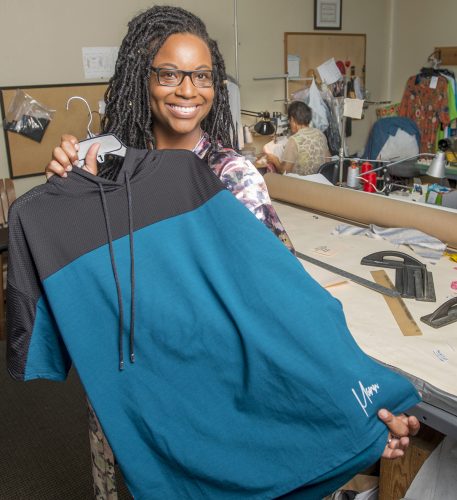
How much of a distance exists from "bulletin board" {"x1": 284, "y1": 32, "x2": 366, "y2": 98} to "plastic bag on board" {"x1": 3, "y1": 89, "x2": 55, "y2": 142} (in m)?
2.15

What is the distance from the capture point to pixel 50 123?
359cm

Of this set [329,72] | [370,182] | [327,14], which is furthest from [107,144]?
[327,14]

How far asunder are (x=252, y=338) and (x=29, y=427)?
5.92 ft

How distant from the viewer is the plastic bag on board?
3.43m

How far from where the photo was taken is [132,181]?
1035 mm

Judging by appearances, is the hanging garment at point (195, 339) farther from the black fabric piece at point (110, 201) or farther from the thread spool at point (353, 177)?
the thread spool at point (353, 177)

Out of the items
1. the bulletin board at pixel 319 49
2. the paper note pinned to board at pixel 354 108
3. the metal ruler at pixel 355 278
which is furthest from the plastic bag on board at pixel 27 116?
the metal ruler at pixel 355 278

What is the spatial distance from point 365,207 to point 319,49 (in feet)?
10.0

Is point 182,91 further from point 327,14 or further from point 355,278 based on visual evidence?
point 327,14

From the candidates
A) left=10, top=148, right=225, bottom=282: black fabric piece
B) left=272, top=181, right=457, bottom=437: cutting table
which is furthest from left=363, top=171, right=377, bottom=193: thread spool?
left=10, top=148, right=225, bottom=282: black fabric piece

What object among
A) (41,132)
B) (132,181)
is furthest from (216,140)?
(41,132)

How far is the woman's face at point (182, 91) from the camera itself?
44.1 inches

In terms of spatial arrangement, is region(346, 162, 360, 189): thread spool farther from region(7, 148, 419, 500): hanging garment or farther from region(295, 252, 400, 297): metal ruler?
region(7, 148, 419, 500): hanging garment

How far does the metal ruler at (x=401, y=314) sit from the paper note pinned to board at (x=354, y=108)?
111 cm
